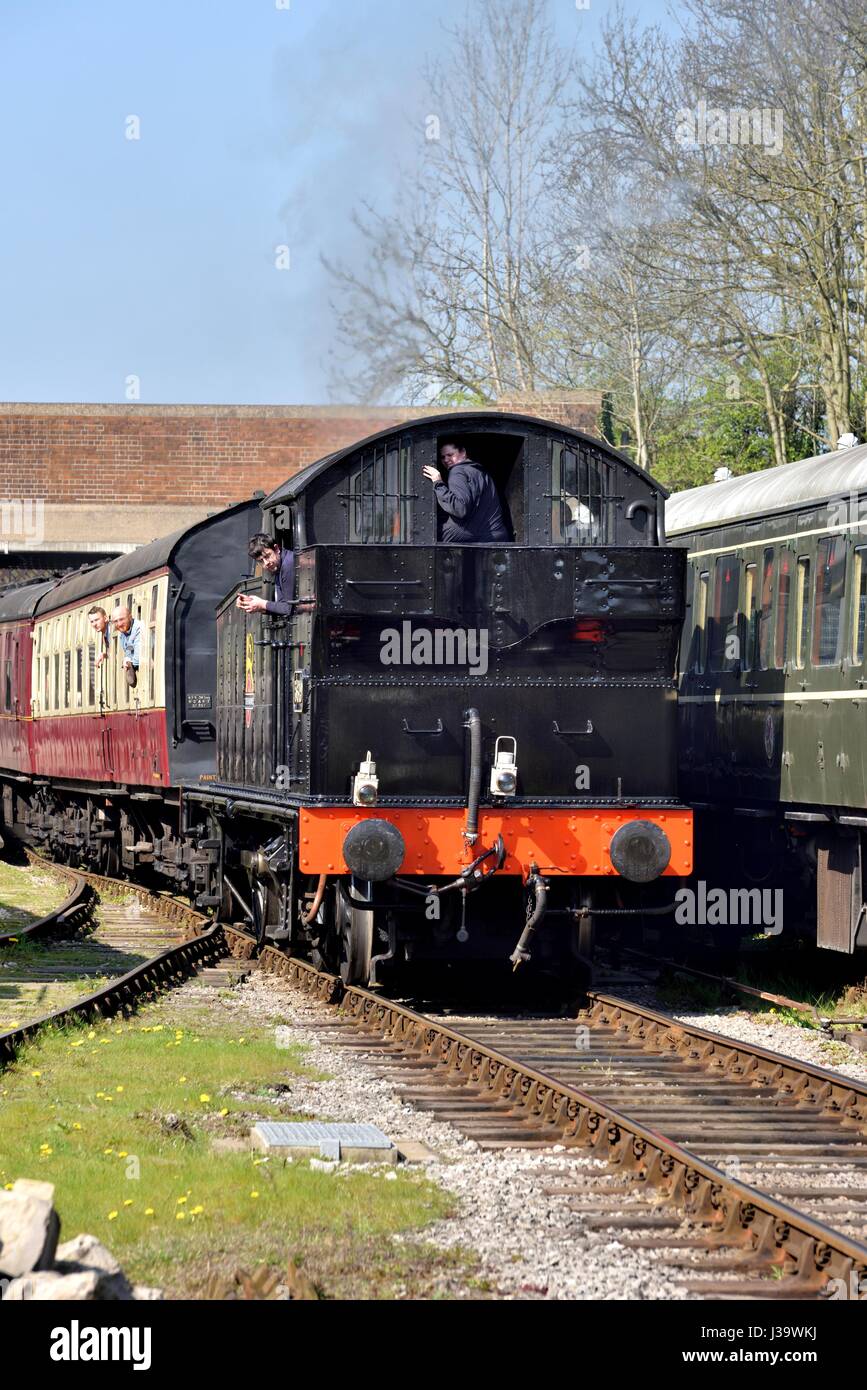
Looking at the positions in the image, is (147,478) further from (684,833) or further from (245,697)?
(684,833)

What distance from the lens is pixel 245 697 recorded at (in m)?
14.5

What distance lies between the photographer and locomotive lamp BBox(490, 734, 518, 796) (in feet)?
37.6

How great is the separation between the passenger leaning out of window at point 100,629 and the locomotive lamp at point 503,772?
961 centimetres

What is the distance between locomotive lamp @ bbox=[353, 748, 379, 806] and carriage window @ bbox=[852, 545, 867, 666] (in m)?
3.32

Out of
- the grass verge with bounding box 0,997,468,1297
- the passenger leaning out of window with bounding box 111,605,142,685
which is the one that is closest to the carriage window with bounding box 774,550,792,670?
the grass verge with bounding box 0,997,468,1297

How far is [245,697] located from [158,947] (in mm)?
2883

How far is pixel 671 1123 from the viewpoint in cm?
864

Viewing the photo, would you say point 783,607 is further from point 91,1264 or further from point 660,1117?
point 91,1264
